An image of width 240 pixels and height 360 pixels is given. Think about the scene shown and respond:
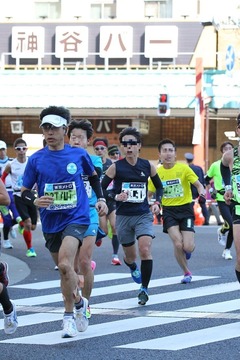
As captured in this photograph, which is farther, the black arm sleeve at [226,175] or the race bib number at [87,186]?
the black arm sleeve at [226,175]

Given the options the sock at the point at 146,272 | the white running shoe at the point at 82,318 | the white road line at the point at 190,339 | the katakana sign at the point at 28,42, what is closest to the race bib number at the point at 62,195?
the white running shoe at the point at 82,318

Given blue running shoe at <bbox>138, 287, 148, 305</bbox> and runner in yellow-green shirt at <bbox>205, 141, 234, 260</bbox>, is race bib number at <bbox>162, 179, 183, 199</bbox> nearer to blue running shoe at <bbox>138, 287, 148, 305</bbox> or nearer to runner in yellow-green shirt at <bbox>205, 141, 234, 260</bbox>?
blue running shoe at <bbox>138, 287, 148, 305</bbox>

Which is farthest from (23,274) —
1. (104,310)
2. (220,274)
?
(104,310)

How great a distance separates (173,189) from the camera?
43.6ft

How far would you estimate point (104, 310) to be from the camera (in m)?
10.6

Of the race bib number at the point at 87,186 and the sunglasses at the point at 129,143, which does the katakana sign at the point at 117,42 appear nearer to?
the sunglasses at the point at 129,143

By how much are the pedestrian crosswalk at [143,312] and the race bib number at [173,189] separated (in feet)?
3.68

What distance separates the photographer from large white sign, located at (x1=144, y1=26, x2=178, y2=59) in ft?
129

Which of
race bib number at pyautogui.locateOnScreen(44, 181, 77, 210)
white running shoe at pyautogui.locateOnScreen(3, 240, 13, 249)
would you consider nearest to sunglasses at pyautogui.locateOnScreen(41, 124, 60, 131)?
race bib number at pyautogui.locateOnScreen(44, 181, 77, 210)

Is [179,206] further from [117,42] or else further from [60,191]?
[117,42]

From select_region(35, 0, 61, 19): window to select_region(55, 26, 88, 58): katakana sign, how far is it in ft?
9.49

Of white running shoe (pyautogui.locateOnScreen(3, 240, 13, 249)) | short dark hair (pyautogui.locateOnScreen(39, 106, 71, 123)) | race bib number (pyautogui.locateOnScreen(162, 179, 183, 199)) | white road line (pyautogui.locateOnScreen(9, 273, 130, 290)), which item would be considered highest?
short dark hair (pyautogui.locateOnScreen(39, 106, 71, 123))

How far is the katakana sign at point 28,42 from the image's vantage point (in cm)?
3984

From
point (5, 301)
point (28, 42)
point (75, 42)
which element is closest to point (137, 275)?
point (5, 301)
